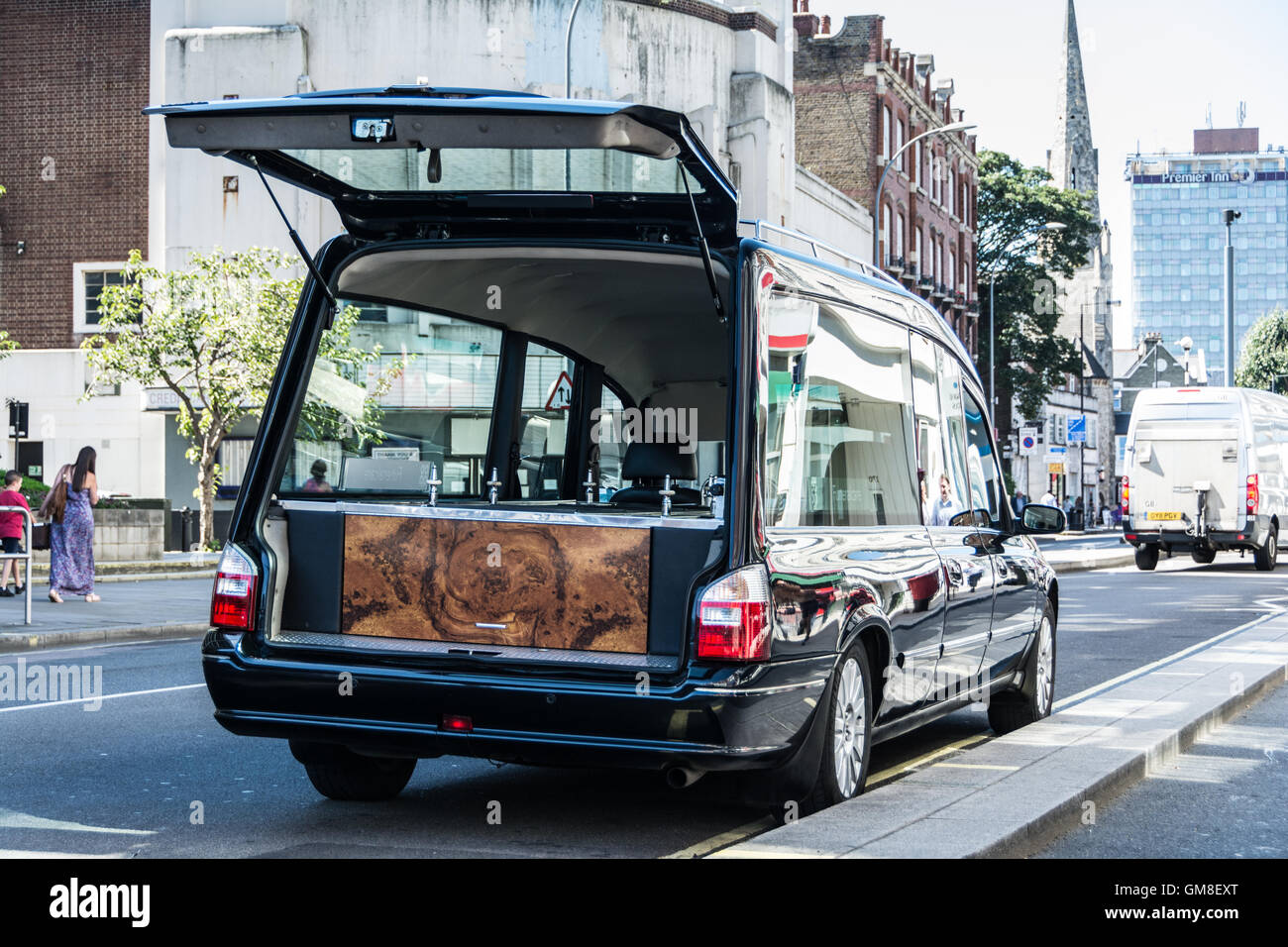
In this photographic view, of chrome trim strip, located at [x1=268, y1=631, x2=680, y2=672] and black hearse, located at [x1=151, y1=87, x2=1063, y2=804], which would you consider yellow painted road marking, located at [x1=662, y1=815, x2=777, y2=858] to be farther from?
chrome trim strip, located at [x1=268, y1=631, x2=680, y2=672]

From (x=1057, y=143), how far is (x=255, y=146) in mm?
109565

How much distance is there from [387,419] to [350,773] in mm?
1499

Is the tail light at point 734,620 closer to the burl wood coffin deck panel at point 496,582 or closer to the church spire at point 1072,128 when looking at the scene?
the burl wood coffin deck panel at point 496,582

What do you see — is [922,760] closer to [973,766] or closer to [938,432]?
[973,766]

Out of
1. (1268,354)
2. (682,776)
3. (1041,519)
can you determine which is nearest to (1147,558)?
(1041,519)

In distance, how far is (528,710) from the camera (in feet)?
19.0

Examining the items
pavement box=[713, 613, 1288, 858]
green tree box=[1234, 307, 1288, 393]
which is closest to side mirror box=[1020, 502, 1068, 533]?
pavement box=[713, 613, 1288, 858]

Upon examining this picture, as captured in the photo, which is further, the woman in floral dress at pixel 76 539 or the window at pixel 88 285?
the window at pixel 88 285

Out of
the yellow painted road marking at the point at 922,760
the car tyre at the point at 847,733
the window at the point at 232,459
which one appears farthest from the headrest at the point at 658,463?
the window at the point at 232,459

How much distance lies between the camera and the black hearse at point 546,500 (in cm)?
571
